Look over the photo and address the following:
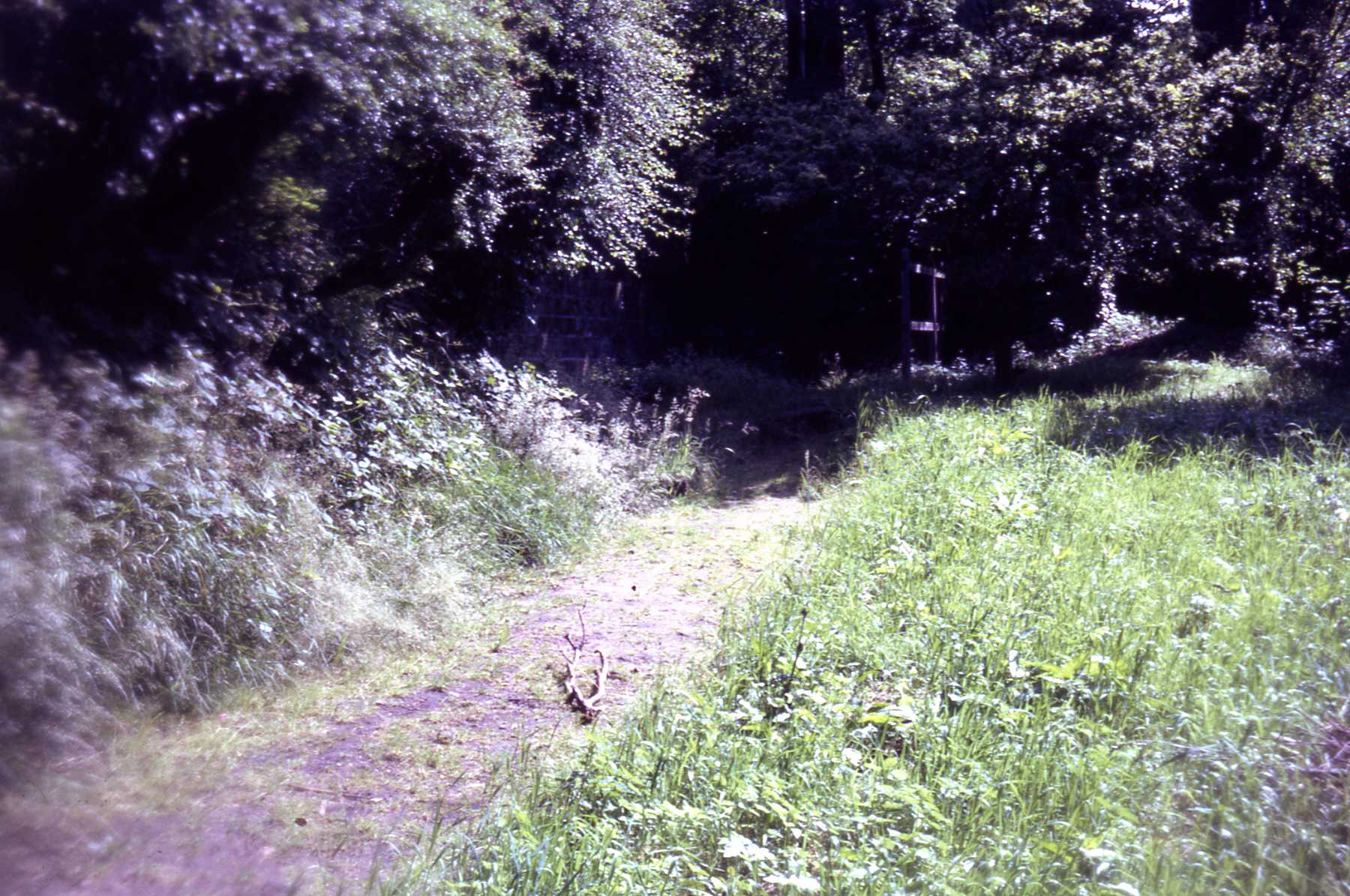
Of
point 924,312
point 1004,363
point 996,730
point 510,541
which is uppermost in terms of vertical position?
point 924,312

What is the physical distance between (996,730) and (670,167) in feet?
42.6

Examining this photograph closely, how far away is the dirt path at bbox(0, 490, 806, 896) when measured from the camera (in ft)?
10.3

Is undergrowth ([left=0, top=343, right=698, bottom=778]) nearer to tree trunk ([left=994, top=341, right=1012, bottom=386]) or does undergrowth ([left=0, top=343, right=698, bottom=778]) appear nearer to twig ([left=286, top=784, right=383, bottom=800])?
twig ([left=286, top=784, right=383, bottom=800])

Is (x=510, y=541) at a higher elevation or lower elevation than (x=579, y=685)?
higher

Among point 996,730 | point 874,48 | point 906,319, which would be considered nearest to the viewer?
point 996,730

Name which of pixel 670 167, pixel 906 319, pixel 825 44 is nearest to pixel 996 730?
pixel 906 319

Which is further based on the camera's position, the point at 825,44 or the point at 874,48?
the point at 874,48

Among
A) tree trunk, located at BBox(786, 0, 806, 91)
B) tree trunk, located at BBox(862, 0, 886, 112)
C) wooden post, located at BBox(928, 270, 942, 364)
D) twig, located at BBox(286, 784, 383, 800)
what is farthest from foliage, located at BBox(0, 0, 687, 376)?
tree trunk, located at BBox(862, 0, 886, 112)

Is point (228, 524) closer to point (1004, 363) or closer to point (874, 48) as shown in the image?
point (1004, 363)

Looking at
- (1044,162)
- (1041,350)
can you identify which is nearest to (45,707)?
(1044,162)

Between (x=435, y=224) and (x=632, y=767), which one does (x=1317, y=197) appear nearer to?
(x=435, y=224)

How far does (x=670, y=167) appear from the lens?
15.7 m

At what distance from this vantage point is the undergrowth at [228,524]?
361cm

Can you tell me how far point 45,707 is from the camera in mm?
3605
